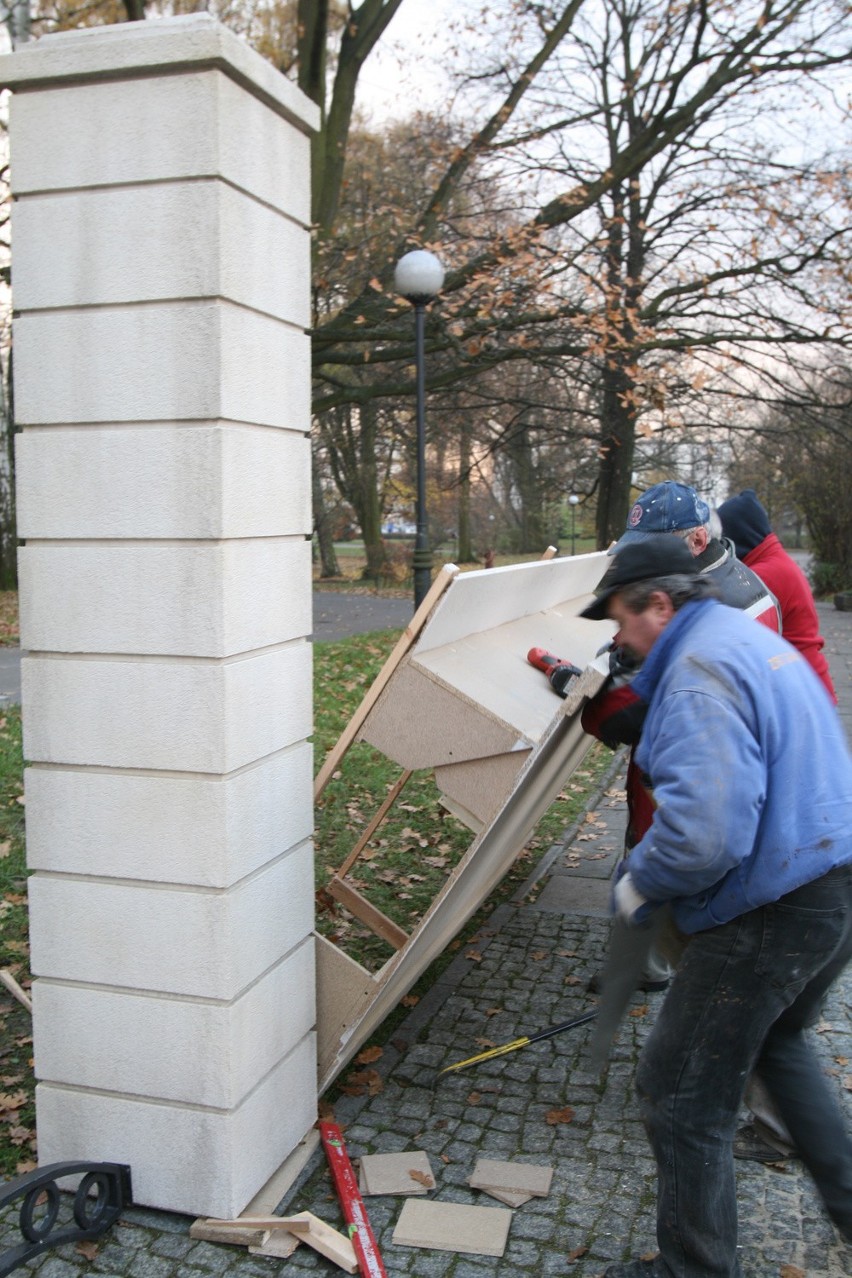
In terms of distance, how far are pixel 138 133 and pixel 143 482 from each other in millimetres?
879

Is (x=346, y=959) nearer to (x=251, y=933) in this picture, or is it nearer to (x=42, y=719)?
(x=251, y=933)

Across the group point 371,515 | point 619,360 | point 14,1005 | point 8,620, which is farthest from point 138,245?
point 371,515

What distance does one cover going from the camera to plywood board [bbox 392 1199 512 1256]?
9.93 ft

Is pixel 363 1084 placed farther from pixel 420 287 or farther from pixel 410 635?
pixel 420 287

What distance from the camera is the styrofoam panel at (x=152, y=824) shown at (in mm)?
2967

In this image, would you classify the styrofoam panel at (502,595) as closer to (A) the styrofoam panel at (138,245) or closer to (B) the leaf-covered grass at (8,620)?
(A) the styrofoam panel at (138,245)

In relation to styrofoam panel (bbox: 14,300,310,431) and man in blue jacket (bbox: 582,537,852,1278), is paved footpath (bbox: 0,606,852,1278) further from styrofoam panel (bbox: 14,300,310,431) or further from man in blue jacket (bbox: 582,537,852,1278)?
styrofoam panel (bbox: 14,300,310,431)

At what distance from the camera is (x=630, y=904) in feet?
8.33

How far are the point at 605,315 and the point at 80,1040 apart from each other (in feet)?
42.4

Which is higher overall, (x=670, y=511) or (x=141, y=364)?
(x=141, y=364)

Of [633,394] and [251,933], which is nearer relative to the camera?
[251,933]

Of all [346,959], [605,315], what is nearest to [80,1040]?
[346,959]

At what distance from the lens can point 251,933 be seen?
3.11 meters

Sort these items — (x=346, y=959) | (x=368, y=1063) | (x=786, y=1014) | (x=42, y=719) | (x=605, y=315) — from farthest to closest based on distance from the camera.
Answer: (x=605, y=315) < (x=368, y=1063) < (x=346, y=959) < (x=42, y=719) < (x=786, y=1014)
